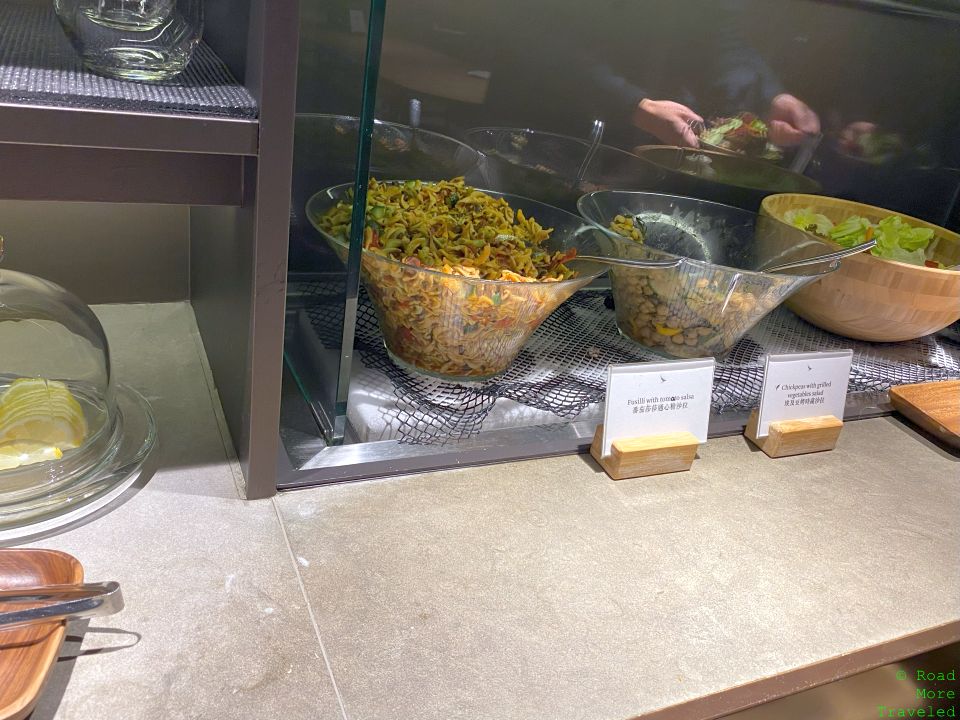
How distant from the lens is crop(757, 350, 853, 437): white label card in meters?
0.81

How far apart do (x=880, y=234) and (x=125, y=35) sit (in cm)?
97

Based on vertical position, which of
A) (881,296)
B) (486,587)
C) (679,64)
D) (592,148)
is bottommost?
(486,587)

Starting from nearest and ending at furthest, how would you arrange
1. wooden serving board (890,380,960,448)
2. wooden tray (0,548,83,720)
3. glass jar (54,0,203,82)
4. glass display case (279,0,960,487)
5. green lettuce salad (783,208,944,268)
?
wooden tray (0,548,83,720), glass jar (54,0,203,82), glass display case (279,0,960,487), wooden serving board (890,380,960,448), green lettuce salad (783,208,944,268)

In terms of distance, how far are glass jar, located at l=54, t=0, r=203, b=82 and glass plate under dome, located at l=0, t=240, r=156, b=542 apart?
0.21 m

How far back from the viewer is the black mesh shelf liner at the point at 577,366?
0.75 metres

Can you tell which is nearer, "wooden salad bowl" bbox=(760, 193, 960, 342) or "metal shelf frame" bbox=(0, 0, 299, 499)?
"metal shelf frame" bbox=(0, 0, 299, 499)

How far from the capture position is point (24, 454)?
0.58m

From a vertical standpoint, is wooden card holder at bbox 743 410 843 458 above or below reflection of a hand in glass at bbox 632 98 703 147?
below

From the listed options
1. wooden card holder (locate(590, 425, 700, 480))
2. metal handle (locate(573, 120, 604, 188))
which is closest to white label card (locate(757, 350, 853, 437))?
wooden card holder (locate(590, 425, 700, 480))

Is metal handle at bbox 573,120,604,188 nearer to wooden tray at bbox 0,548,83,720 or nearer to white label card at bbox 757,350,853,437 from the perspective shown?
white label card at bbox 757,350,853,437

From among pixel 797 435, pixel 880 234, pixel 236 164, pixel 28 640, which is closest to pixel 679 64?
pixel 880 234

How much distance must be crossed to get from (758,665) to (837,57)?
87 cm

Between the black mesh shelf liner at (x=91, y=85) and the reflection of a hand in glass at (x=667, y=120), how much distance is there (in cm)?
56

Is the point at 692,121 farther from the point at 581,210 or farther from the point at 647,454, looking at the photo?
the point at 647,454
